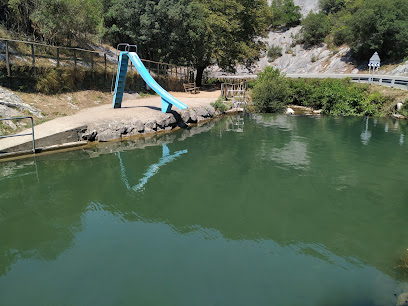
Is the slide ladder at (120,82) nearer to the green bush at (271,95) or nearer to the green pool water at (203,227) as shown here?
the green pool water at (203,227)

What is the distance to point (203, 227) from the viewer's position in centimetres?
840

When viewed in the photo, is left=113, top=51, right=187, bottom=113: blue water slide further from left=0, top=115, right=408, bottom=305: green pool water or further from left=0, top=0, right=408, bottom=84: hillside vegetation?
left=0, top=0, right=408, bottom=84: hillside vegetation

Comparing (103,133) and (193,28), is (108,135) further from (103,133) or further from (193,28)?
(193,28)

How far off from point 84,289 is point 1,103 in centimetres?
1263

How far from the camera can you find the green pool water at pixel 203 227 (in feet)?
20.0

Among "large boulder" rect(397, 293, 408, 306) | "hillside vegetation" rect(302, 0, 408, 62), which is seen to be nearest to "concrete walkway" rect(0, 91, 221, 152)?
"large boulder" rect(397, 293, 408, 306)

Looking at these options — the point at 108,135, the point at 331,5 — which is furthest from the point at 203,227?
the point at 331,5

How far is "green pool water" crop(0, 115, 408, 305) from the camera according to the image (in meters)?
6.11

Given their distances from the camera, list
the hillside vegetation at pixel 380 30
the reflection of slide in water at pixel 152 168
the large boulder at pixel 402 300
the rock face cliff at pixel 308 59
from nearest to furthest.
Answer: the large boulder at pixel 402 300
the reflection of slide in water at pixel 152 168
the hillside vegetation at pixel 380 30
the rock face cliff at pixel 308 59

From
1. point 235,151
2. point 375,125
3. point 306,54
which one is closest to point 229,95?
point 375,125

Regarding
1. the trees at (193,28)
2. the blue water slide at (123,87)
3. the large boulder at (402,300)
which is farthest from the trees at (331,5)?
the large boulder at (402,300)

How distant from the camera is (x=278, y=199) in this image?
1011 cm

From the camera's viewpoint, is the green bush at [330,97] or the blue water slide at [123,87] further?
the green bush at [330,97]

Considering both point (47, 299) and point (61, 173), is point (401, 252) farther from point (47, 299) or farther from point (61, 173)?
point (61, 173)
